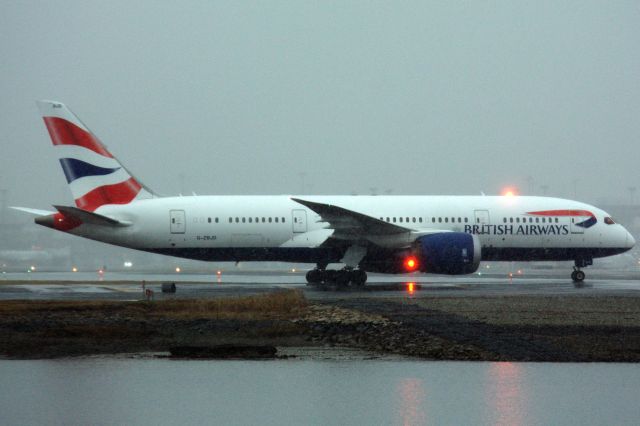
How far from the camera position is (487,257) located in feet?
123

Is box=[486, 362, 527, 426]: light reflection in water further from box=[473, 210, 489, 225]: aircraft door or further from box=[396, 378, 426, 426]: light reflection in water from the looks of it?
box=[473, 210, 489, 225]: aircraft door

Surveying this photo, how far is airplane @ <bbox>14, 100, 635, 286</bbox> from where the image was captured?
33344 millimetres

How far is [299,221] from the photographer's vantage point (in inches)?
1391

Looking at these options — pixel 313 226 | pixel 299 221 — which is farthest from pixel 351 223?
pixel 299 221

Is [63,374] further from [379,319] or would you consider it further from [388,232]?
[388,232]

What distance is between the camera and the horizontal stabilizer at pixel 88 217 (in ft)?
106

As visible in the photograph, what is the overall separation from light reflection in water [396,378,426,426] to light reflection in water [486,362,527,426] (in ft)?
2.40

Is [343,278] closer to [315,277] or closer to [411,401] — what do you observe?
[315,277]

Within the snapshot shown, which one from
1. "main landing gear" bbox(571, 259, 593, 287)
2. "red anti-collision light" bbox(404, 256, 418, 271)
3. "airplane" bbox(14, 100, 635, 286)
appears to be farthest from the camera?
"main landing gear" bbox(571, 259, 593, 287)

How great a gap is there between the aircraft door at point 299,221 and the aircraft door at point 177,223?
4295 mm

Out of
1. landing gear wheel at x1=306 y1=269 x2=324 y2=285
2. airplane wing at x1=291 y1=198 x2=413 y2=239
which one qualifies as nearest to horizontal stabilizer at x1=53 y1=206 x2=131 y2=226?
airplane wing at x1=291 y1=198 x2=413 y2=239

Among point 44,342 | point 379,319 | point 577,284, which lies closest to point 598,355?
point 379,319

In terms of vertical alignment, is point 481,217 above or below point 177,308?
above

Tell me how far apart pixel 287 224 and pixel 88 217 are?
7.67 metres
